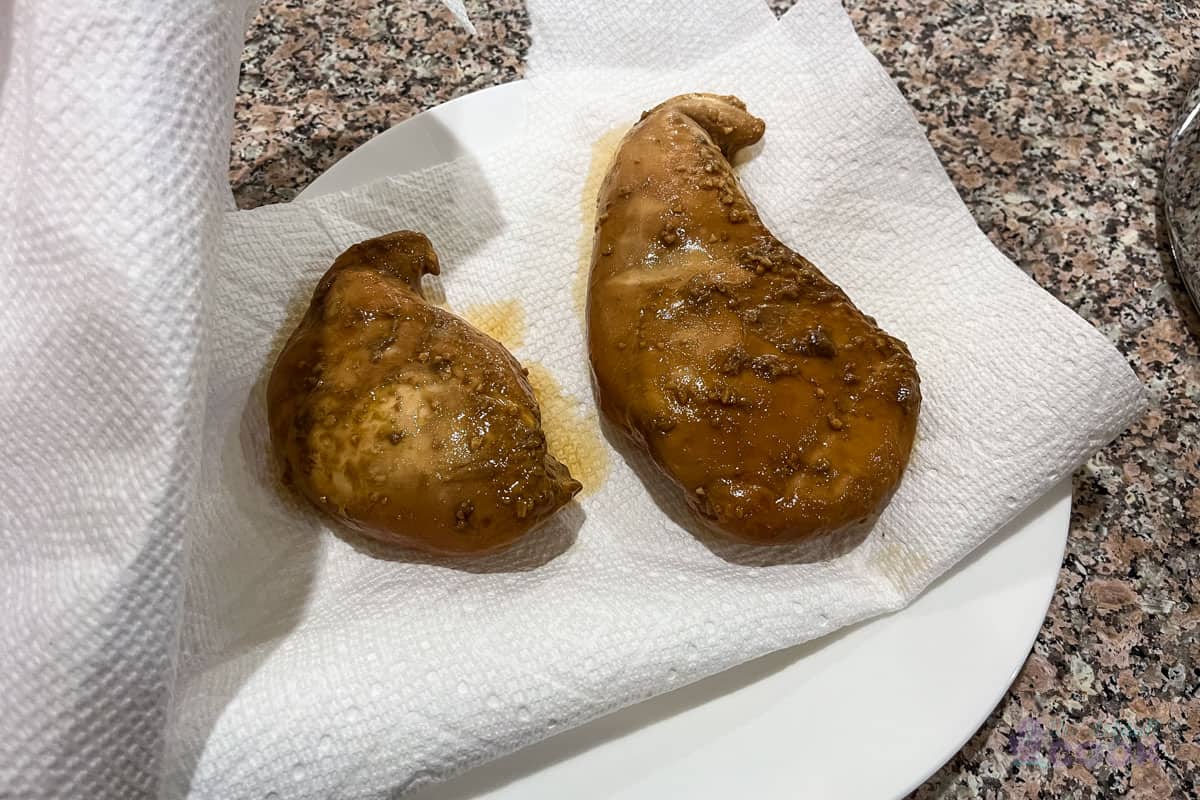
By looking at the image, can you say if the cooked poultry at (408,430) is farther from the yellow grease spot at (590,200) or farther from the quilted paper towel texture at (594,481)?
the yellow grease spot at (590,200)

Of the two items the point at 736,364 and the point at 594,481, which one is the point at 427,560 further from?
the point at 736,364

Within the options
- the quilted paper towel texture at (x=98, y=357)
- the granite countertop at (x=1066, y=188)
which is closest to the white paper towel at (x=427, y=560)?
the quilted paper towel texture at (x=98, y=357)

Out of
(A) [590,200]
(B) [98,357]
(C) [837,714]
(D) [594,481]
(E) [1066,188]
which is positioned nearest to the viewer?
(B) [98,357]

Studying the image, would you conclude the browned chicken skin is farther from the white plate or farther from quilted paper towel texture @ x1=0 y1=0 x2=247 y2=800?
quilted paper towel texture @ x1=0 y1=0 x2=247 y2=800

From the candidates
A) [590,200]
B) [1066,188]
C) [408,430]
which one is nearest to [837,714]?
[408,430]

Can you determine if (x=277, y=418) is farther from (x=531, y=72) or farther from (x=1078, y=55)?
(x=1078, y=55)

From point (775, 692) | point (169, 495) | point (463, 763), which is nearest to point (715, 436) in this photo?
point (775, 692)
